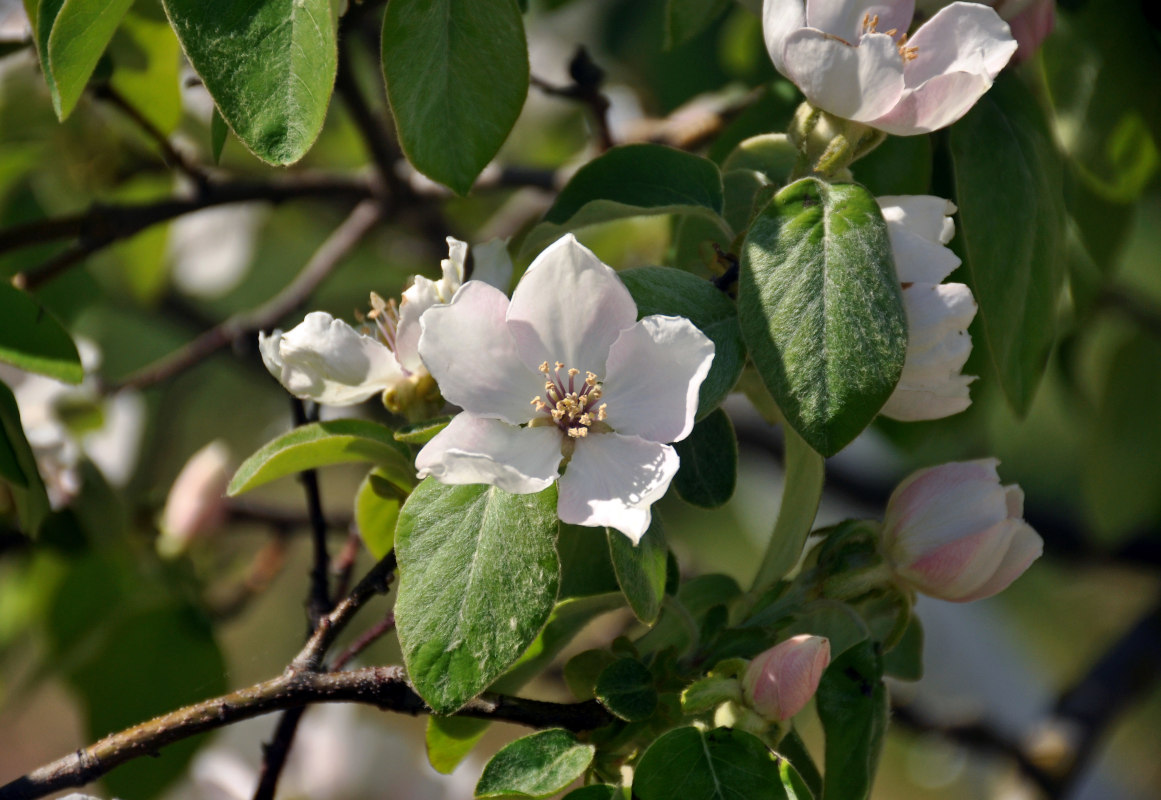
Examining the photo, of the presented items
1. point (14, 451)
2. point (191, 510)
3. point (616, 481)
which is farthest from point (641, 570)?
point (191, 510)

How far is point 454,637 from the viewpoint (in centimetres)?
45

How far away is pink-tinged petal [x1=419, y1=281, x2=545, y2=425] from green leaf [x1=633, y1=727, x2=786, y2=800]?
17 cm

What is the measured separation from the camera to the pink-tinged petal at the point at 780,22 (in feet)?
1.73

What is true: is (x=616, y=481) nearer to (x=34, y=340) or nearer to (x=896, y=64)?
(x=896, y=64)

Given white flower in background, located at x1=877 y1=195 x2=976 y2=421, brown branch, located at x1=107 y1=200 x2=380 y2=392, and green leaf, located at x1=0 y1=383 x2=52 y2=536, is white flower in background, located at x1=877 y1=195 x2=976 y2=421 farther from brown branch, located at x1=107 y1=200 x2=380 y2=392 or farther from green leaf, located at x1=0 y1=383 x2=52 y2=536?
brown branch, located at x1=107 y1=200 x2=380 y2=392

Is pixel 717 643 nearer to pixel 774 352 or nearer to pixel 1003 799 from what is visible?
pixel 774 352

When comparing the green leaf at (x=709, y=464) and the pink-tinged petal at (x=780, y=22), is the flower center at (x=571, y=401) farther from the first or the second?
the pink-tinged petal at (x=780, y=22)

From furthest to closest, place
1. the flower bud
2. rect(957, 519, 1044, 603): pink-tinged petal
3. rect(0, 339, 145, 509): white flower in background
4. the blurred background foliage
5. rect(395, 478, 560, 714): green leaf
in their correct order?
the flower bud
rect(0, 339, 145, 509): white flower in background
the blurred background foliage
rect(957, 519, 1044, 603): pink-tinged petal
rect(395, 478, 560, 714): green leaf

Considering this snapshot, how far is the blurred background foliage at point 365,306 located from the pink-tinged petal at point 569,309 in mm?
132

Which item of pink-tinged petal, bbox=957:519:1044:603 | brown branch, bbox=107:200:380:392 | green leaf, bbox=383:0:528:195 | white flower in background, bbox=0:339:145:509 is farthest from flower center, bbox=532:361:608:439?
brown branch, bbox=107:200:380:392

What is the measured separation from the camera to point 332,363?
1.84ft

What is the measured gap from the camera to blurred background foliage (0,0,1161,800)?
30.9 inches

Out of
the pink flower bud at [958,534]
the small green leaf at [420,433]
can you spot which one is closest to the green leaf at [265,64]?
the small green leaf at [420,433]

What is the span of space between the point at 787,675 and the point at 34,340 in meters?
0.46
